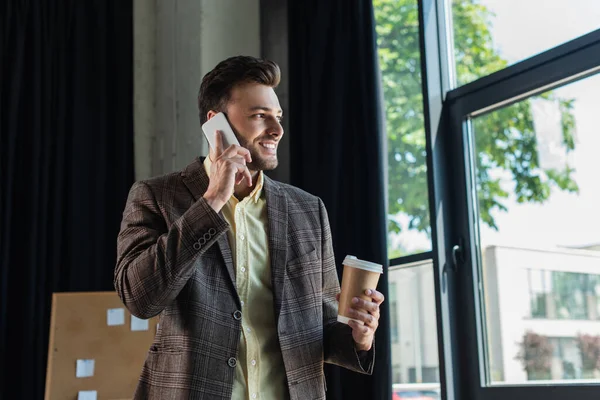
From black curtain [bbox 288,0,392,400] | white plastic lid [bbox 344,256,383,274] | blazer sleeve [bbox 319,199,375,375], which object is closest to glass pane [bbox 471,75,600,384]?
black curtain [bbox 288,0,392,400]

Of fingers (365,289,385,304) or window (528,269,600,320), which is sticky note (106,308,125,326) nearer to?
window (528,269,600,320)

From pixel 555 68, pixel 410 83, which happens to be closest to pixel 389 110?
pixel 410 83

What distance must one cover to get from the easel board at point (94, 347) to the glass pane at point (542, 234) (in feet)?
5.36

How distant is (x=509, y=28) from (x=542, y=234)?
0.82 meters

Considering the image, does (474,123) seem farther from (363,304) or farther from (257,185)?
(363,304)

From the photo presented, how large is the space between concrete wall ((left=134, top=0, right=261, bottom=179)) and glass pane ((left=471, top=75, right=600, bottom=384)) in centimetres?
158

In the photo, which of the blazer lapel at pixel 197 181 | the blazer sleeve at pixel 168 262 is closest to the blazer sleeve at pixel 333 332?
the blazer lapel at pixel 197 181

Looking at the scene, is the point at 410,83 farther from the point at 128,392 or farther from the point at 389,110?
the point at 128,392

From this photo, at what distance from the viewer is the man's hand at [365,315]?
175cm

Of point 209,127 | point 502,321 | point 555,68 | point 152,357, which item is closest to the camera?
point 152,357

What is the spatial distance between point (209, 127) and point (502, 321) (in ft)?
4.82

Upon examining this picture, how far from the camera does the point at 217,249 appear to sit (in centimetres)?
178

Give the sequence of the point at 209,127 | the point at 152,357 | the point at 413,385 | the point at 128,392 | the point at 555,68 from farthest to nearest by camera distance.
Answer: the point at 128,392, the point at 413,385, the point at 555,68, the point at 209,127, the point at 152,357

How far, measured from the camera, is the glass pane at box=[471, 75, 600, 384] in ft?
8.16
